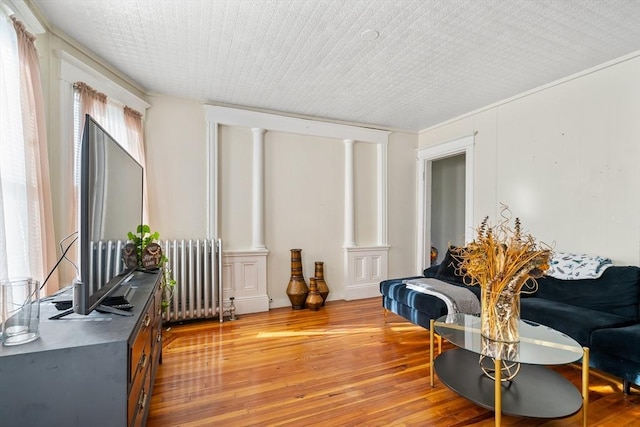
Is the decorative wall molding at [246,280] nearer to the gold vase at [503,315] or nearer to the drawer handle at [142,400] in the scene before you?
the drawer handle at [142,400]

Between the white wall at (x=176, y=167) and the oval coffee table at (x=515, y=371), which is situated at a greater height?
the white wall at (x=176, y=167)

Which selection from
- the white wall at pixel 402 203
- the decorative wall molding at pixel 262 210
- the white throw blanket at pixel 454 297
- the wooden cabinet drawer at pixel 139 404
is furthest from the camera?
the white wall at pixel 402 203

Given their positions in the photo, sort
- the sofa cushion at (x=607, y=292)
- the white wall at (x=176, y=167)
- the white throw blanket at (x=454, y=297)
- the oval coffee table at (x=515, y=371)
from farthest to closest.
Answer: the white wall at (x=176, y=167) → the white throw blanket at (x=454, y=297) → the sofa cushion at (x=607, y=292) → the oval coffee table at (x=515, y=371)

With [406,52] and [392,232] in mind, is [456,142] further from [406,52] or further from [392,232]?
[406,52]

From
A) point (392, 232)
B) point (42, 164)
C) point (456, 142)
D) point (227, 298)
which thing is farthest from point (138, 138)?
point (456, 142)

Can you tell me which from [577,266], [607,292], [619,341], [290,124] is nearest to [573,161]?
[577,266]

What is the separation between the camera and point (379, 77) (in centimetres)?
299

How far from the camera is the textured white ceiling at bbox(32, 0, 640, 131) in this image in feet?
6.56

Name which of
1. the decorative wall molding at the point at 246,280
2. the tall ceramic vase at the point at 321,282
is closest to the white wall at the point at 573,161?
the tall ceramic vase at the point at 321,282

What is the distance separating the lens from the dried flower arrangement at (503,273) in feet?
5.83

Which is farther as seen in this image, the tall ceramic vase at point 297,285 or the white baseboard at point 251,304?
the tall ceramic vase at point 297,285

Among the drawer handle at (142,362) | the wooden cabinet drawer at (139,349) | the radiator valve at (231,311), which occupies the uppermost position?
the wooden cabinet drawer at (139,349)

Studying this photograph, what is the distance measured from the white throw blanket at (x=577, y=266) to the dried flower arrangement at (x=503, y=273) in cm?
129

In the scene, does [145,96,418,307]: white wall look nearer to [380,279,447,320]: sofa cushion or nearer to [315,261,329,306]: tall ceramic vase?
[315,261,329,306]: tall ceramic vase
